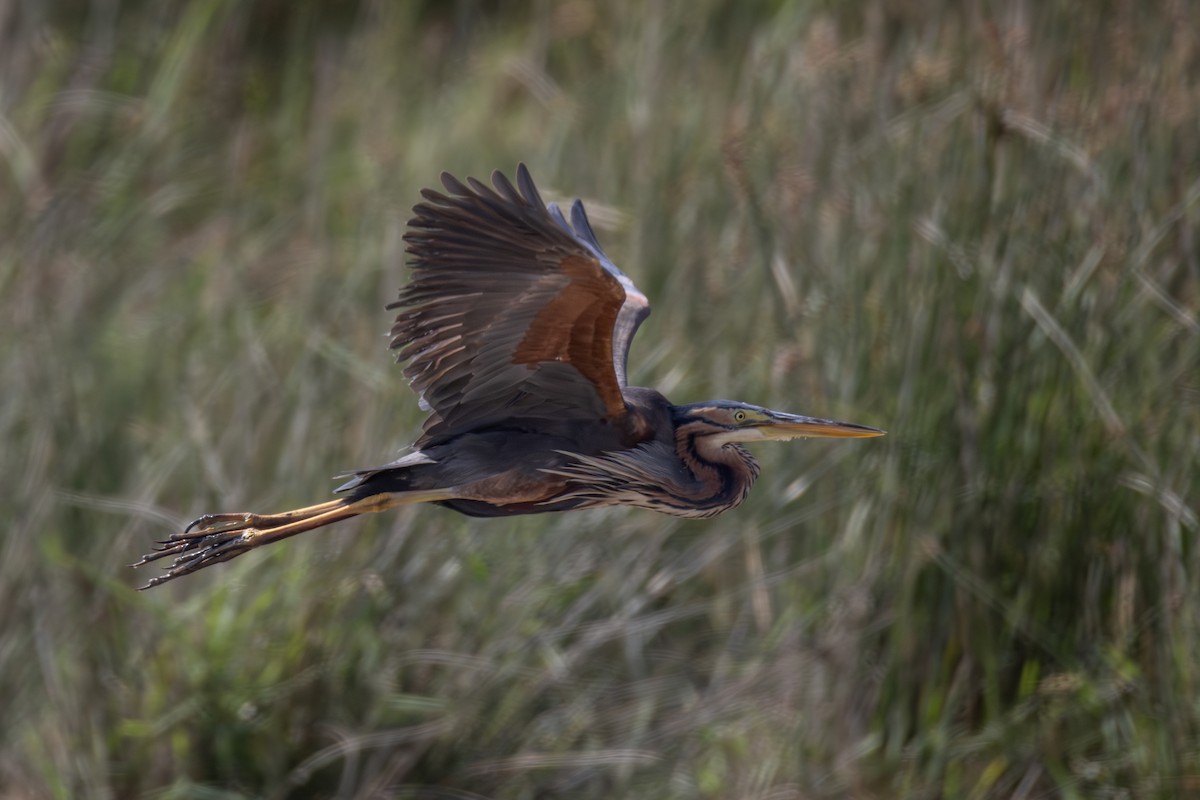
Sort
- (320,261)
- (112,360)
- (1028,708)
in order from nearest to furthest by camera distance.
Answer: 1. (1028,708)
2. (320,261)
3. (112,360)

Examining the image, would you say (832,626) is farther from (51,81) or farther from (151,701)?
(51,81)

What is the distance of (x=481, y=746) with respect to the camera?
6.37 m

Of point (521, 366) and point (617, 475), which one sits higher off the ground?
point (521, 366)

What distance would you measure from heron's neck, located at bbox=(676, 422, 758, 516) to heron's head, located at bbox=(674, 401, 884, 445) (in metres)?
0.02

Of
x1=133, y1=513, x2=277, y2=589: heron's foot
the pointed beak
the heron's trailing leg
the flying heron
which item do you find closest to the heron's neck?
the flying heron

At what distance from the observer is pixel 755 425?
462cm

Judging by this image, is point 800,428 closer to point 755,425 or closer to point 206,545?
point 755,425

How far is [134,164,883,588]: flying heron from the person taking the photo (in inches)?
172

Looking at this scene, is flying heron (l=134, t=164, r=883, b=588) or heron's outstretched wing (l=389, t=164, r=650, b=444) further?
flying heron (l=134, t=164, r=883, b=588)

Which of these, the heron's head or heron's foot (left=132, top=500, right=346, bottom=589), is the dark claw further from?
the heron's head

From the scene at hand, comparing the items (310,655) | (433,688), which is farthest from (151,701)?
(433,688)

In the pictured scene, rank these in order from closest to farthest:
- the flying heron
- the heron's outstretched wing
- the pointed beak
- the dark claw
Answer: the heron's outstretched wing < the flying heron < the pointed beak < the dark claw

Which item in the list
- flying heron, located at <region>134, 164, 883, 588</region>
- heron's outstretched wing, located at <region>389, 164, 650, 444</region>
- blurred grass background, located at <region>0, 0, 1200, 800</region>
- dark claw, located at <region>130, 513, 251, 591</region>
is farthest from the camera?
blurred grass background, located at <region>0, 0, 1200, 800</region>

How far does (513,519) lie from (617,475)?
1.93 m
